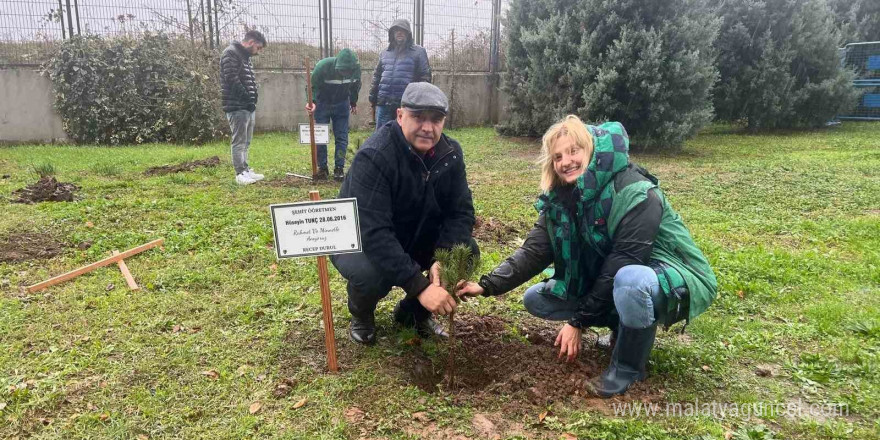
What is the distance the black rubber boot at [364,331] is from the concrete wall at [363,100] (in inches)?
417

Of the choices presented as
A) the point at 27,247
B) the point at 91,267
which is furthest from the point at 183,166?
the point at 91,267

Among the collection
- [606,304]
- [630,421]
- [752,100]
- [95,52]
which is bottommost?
[630,421]

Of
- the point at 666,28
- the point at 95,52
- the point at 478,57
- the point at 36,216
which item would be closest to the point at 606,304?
the point at 36,216

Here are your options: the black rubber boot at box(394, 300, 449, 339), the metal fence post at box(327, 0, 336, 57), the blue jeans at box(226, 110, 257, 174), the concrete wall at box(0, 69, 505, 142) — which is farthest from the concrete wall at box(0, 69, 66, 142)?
the black rubber boot at box(394, 300, 449, 339)

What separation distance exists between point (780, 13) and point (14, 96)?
1519cm

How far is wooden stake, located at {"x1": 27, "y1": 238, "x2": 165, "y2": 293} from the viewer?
3.81m

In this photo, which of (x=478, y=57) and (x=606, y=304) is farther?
(x=478, y=57)

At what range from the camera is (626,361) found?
103 inches

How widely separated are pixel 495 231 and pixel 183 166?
5.20 m

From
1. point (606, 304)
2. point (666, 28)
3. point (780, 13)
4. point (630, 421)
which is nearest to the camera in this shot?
point (630, 421)

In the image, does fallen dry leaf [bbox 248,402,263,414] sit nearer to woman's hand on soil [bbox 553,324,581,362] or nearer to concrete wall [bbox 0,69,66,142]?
woman's hand on soil [bbox 553,324,581,362]

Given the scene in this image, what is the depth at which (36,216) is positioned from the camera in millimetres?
5402

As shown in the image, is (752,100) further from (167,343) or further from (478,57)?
(167,343)

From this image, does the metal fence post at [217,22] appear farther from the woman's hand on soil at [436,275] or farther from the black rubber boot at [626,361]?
the black rubber boot at [626,361]
